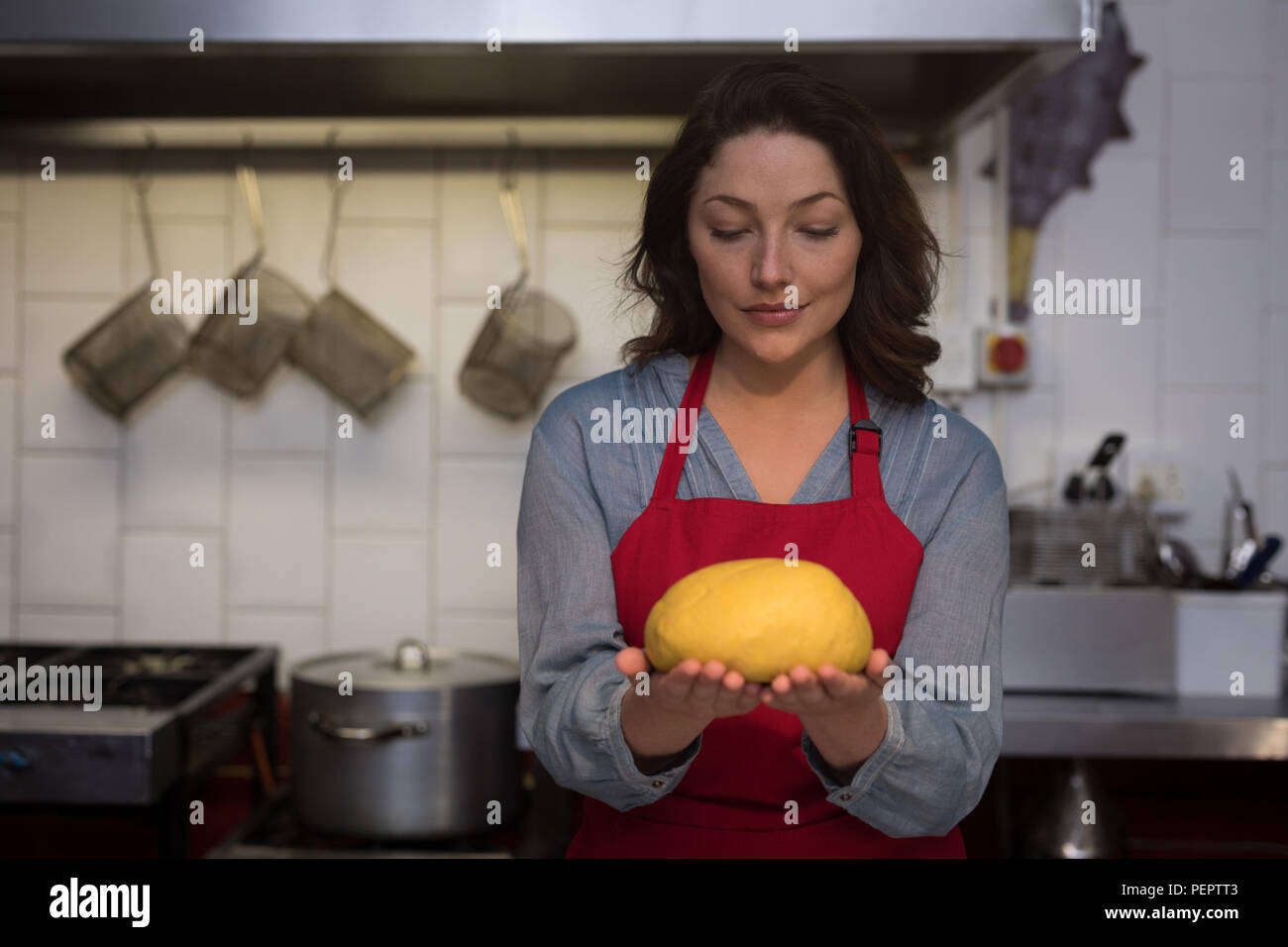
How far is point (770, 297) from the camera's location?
913 mm

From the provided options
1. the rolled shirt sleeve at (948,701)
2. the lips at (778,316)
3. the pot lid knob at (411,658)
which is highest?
the lips at (778,316)

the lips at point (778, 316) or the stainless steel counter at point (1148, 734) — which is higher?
the lips at point (778, 316)

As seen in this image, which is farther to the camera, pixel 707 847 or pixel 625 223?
pixel 625 223

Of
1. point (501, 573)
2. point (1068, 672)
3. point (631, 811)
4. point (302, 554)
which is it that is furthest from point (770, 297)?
point (302, 554)

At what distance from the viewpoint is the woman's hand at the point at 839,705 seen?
701 mm

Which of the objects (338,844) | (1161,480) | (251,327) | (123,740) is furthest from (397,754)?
(1161,480)

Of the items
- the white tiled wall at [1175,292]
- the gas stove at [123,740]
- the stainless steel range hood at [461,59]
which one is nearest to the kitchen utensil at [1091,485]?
the white tiled wall at [1175,292]

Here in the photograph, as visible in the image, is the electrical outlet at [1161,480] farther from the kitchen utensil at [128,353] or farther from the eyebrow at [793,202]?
the kitchen utensil at [128,353]

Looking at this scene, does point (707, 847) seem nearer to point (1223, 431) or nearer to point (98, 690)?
point (98, 690)

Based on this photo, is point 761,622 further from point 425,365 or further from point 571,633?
point 425,365

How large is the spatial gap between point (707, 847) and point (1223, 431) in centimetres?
145

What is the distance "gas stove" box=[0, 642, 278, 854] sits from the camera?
1.46m

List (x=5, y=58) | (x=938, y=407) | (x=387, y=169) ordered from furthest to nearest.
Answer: (x=387, y=169), (x=5, y=58), (x=938, y=407)

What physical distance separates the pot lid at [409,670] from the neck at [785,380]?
2.40 feet
